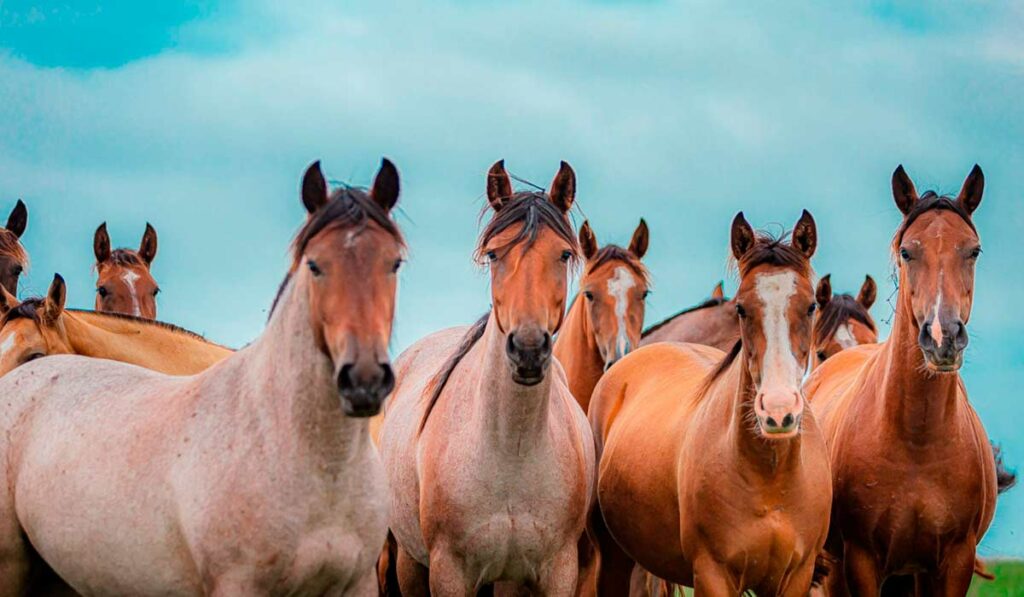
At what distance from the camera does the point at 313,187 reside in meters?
5.23

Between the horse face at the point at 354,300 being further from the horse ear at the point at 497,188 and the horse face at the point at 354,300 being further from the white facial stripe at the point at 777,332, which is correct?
the white facial stripe at the point at 777,332

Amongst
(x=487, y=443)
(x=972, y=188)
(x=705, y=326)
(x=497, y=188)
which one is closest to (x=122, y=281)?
(x=705, y=326)

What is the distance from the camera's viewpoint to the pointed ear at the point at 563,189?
6695mm

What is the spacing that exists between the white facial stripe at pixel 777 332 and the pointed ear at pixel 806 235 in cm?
35

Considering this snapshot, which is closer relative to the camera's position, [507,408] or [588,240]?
[507,408]

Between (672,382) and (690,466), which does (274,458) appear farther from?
(672,382)

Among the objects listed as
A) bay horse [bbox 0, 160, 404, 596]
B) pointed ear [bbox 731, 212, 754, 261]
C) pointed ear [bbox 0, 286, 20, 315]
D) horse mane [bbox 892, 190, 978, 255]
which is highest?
horse mane [bbox 892, 190, 978, 255]

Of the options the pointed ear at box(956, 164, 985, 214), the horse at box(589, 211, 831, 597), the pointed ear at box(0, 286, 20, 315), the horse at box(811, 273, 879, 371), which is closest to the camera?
the horse at box(589, 211, 831, 597)

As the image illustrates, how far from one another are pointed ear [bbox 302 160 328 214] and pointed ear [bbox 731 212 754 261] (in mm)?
2505

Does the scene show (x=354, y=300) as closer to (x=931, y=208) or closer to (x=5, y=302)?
(x=931, y=208)

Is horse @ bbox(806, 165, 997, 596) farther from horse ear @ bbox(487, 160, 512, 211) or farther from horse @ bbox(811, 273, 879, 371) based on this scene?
horse @ bbox(811, 273, 879, 371)

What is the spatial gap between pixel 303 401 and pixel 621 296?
5.17 metres

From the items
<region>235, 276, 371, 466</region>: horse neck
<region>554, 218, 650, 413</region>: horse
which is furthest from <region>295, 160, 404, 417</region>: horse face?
<region>554, 218, 650, 413</region>: horse

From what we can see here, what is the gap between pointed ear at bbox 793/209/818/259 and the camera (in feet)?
22.0
